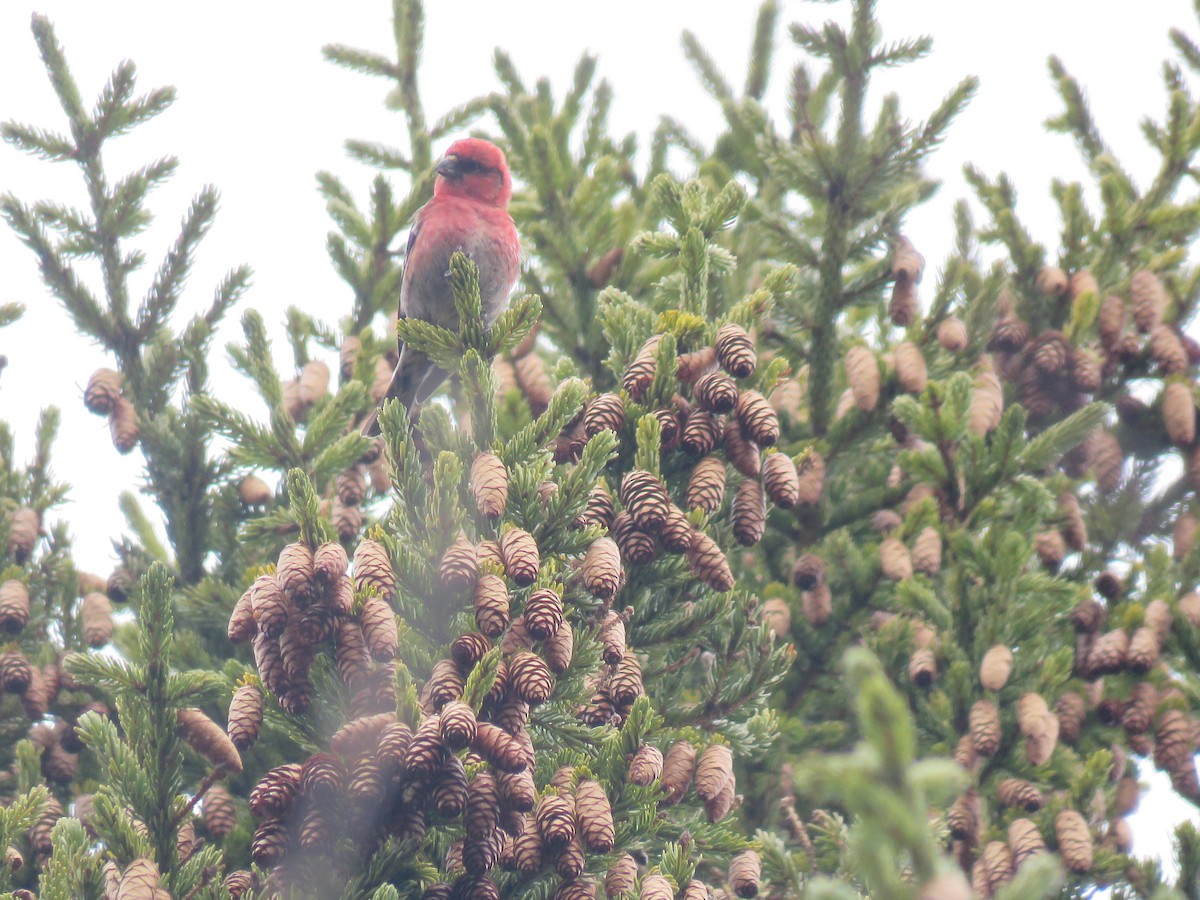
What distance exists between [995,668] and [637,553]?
1.21 meters

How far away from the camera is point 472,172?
5.02 m

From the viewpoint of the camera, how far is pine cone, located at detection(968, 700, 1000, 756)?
326 centimetres

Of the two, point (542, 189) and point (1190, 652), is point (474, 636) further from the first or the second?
point (542, 189)

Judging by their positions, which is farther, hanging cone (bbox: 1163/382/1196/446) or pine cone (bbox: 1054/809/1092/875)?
hanging cone (bbox: 1163/382/1196/446)

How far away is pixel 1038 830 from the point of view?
321cm

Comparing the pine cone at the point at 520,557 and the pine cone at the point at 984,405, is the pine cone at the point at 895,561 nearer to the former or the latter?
the pine cone at the point at 984,405

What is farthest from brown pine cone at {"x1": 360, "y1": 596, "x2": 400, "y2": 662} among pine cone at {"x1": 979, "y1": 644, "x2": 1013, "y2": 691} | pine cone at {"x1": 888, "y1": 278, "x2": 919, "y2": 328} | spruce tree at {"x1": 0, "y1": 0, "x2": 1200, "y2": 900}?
pine cone at {"x1": 888, "y1": 278, "x2": 919, "y2": 328}

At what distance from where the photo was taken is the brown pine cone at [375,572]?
7.38 ft

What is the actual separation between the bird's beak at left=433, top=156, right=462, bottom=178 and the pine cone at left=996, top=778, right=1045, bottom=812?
3101 mm

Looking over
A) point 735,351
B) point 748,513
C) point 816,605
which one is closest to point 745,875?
point 748,513

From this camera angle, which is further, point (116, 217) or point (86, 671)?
point (116, 217)

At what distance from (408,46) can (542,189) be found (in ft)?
3.92

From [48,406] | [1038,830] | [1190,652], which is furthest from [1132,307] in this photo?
[48,406]

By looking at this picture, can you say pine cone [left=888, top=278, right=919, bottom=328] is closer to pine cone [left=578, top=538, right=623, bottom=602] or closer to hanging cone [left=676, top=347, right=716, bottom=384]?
hanging cone [left=676, top=347, right=716, bottom=384]
